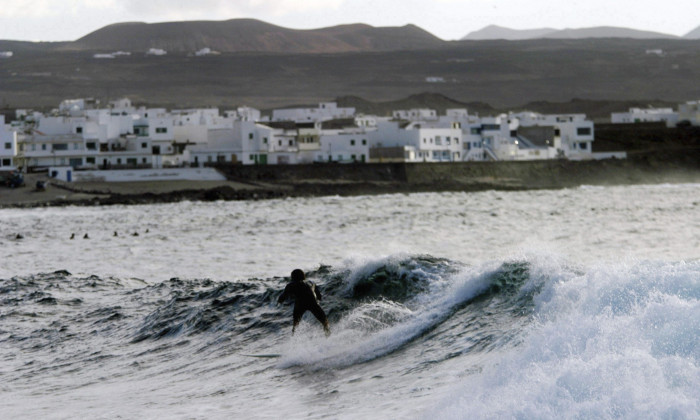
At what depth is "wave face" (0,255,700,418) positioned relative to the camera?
8.25m

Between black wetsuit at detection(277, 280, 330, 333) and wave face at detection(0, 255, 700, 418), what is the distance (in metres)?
0.30

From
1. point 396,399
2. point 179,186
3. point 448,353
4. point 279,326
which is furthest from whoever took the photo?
point 179,186

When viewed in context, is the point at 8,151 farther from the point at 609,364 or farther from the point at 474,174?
the point at 609,364

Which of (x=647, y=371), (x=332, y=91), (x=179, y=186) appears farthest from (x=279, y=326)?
(x=332, y=91)

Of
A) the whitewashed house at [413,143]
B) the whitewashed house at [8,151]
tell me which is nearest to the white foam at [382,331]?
the whitewashed house at [8,151]

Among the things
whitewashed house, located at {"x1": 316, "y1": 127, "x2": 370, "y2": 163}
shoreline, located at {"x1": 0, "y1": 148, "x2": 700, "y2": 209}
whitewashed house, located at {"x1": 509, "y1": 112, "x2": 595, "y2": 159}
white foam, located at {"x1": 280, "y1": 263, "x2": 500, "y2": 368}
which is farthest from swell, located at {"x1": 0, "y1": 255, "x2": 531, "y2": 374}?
whitewashed house, located at {"x1": 509, "y1": 112, "x2": 595, "y2": 159}

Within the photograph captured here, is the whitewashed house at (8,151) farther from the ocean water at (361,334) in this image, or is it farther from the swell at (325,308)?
the swell at (325,308)

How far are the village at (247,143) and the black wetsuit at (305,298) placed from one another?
180ft

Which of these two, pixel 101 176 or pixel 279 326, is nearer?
pixel 279 326

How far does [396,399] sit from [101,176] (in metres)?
56.0

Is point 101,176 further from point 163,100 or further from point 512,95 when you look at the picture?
point 512,95

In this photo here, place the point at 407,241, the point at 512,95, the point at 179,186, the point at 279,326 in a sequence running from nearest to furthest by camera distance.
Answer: the point at 279,326
the point at 407,241
the point at 179,186
the point at 512,95

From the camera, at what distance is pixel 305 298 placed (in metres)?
13.6

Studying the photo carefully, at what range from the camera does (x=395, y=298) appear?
1587 centimetres
